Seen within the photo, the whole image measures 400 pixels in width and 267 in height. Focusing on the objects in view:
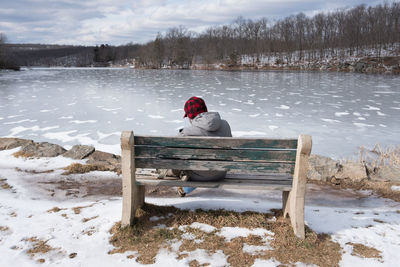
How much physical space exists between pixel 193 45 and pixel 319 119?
81.7 meters

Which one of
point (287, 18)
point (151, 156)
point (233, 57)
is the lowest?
point (151, 156)

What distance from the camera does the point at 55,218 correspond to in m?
3.41

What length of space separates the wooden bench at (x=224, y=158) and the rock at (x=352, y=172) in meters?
3.05

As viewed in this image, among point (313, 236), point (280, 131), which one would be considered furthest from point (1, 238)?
point (280, 131)

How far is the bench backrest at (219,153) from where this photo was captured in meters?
2.87

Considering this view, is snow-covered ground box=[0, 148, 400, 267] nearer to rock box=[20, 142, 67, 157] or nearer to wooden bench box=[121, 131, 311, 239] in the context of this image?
wooden bench box=[121, 131, 311, 239]

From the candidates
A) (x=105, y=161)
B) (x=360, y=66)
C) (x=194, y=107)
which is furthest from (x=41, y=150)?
(x=360, y=66)

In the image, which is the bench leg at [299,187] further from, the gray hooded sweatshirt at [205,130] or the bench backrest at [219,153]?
the gray hooded sweatshirt at [205,130]

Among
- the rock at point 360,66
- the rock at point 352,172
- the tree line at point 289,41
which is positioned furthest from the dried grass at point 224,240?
the tree line at point 289,41

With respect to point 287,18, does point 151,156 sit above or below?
below

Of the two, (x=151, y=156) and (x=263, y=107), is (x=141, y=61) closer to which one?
(x=263, y=107)

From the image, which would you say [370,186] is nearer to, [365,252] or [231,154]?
[365,252]

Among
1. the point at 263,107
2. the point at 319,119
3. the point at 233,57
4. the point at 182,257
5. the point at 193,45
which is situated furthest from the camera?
the point at 193,45

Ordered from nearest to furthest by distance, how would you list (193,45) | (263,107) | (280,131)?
(280,131) < (263,107) < (193,45)
